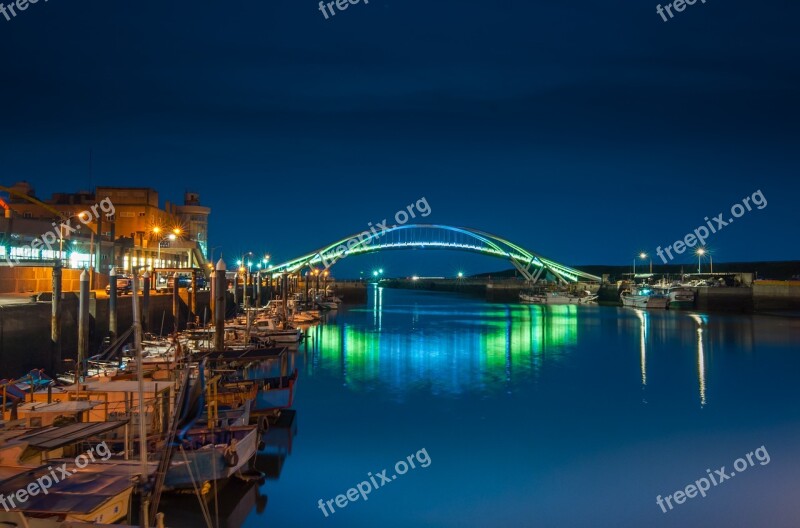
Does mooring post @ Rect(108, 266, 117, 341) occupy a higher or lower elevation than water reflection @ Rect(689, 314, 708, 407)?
higher

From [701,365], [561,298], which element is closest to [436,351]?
[701,365]

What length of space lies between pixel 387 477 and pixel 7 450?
764cm

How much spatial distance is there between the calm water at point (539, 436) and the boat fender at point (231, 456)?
86 centimetres

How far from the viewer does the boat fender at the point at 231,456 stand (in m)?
11.0

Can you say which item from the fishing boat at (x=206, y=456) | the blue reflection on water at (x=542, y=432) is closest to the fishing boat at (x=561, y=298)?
the blue reflection on water at (x=542, y=432)

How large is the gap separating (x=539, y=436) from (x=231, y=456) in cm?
918

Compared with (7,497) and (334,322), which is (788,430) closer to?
(7,497)

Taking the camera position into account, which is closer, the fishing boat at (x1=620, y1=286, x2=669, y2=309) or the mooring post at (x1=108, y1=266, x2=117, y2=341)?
the mooring post at (x1=108, y1=266, x2=117, y2=341)

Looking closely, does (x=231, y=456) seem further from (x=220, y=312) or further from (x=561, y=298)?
(x=561, y=298)

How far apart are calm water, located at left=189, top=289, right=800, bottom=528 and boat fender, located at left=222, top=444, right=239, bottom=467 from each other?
86 cm

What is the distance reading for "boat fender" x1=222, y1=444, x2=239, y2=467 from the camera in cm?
1098

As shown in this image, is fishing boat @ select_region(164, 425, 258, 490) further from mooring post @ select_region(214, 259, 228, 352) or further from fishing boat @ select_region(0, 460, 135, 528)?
mooring post @ select_region(214, 259, 228, 352)

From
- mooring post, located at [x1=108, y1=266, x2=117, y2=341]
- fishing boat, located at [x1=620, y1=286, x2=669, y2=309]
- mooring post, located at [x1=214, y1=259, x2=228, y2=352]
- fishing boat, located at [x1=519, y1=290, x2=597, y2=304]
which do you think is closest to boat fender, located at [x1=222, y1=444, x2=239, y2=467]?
mooring post, located at [x1=214, y1=259, x2=228, y2=352]

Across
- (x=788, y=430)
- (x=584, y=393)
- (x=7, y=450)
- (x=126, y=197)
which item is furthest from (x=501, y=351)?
(x=126, y=197)
